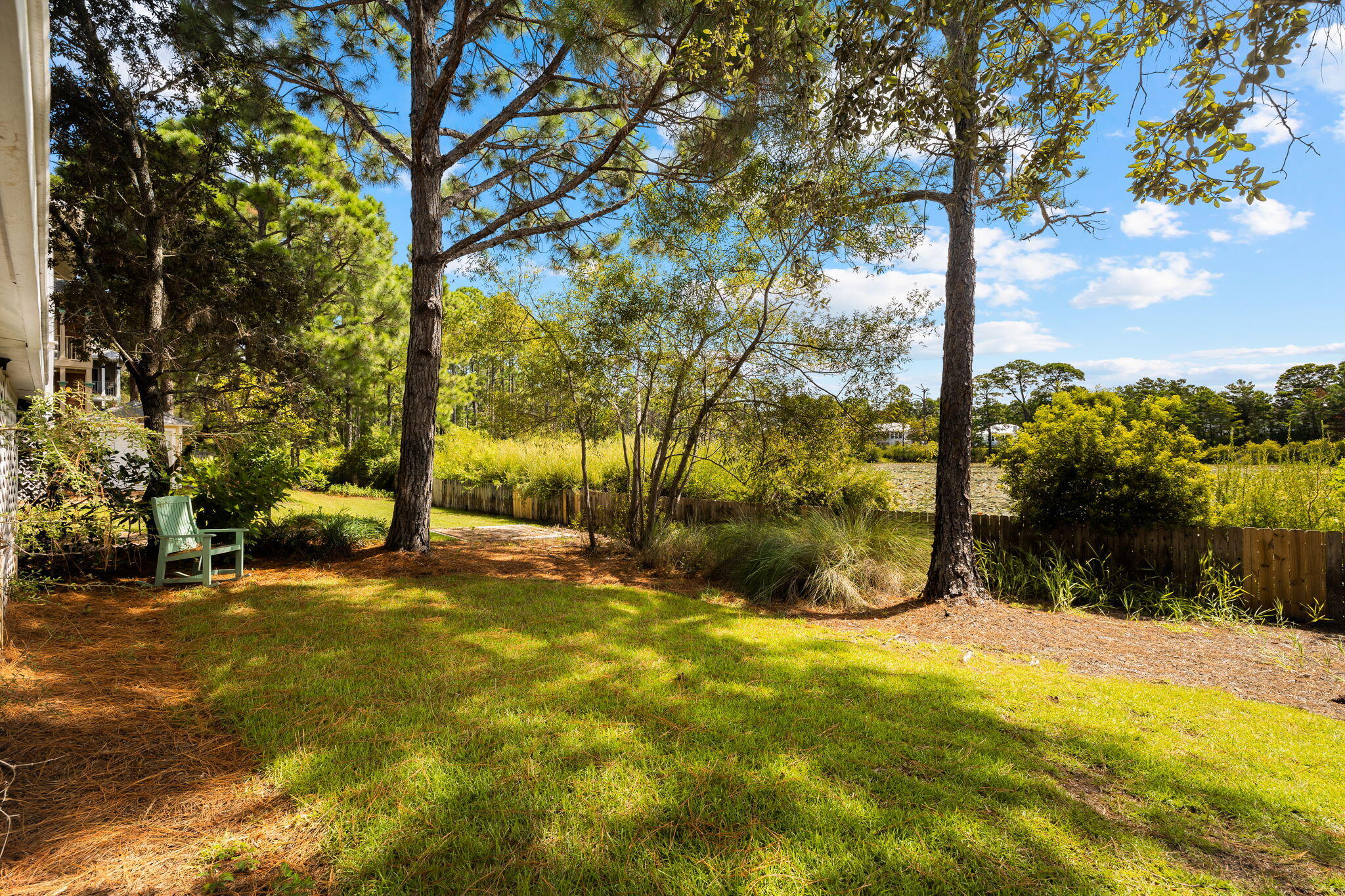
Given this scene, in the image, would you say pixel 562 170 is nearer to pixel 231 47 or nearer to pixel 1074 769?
pixel 231 47

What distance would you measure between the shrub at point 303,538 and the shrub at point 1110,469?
339 inches

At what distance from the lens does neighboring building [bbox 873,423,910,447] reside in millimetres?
7539

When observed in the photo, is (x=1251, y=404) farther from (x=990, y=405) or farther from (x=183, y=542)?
(x=183, y=542)

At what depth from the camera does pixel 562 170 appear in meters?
8.90

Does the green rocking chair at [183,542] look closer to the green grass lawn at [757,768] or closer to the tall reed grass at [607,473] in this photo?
the green grass lawn at [757,768]

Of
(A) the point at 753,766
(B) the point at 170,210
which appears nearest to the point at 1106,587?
(A) the point at 753,766

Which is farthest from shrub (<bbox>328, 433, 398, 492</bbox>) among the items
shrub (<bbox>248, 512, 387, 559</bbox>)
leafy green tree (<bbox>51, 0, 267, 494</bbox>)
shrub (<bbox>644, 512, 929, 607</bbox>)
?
shrub (<bbox>644, 512, 929, 607</bbox>)

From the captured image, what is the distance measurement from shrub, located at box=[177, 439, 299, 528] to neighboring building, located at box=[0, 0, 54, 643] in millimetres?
2257

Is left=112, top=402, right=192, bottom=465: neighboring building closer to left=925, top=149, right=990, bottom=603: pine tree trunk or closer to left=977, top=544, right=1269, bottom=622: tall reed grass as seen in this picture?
left=925, top=149, right=990, bottom=603: pine tree trunk

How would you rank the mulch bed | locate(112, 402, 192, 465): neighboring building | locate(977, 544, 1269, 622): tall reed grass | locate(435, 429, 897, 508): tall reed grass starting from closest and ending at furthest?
1. the mulch bed
2. locate(112, 402, 192, 465): neighboring building
3. locate(977, 544, 1269, 622): tall reed grass
4. locate(435, 429, 897, 508): tall reed grass

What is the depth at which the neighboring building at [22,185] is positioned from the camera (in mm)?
1527

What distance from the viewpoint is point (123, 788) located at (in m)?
2.36

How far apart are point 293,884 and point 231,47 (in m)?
9.72

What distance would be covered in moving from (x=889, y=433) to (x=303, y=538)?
24.9 ft
